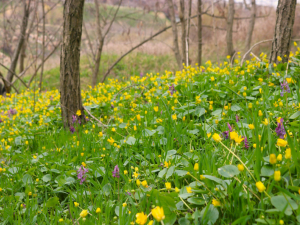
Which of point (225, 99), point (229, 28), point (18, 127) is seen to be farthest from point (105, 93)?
point (229, 28)

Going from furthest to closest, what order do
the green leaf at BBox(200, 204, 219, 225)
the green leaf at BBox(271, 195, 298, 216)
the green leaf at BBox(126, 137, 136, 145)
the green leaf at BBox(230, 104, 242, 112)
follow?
1. the green leaf at BBox(230, 104, 242, 112)
2. the green leaf at BBox(126, 137, 136, 145)
3. the green leaf at BBox(200, 204, 219, 225)
4. the green leaf at BBox(271, 195, 298, 216)

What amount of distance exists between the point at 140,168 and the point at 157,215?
0.98 meters

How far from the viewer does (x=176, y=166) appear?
1772 millimetres

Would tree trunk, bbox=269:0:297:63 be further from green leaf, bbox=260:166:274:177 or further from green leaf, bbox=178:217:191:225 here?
green leaf, bbox=178:217:191:225

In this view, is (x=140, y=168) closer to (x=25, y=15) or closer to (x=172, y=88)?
(x=172, y=88)

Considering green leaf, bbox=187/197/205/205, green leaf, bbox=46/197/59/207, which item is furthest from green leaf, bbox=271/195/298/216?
green leaf, bbox=46/197/59/207

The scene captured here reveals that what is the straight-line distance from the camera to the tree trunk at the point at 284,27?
3361 millimetres

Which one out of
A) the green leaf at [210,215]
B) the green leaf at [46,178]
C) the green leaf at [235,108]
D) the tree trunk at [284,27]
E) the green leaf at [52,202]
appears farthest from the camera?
the tree trunk at [284,27]

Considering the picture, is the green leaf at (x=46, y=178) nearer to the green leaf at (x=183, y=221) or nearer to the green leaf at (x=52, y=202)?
the green leaf at (x=52, y=202)

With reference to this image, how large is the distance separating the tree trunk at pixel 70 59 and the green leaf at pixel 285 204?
9.54ft

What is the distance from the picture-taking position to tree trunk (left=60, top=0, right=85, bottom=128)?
3.37 meters

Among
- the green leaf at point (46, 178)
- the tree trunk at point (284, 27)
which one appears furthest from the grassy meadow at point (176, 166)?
the tree trunk at point (284, 27)

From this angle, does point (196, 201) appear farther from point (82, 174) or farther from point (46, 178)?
point (46, 178)

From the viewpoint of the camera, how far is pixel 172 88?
354cm
